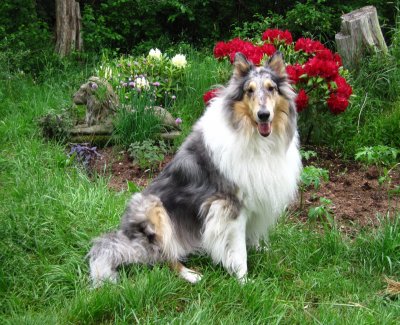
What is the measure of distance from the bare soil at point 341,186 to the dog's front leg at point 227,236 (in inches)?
43.0

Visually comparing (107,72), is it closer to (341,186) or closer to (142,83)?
(142,83)

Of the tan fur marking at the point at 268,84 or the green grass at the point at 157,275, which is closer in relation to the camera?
the green grass at the point at 157,275

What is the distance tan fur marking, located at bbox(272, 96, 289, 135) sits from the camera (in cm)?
373

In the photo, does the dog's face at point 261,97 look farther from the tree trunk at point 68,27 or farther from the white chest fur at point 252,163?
the tree trunk at point 68,27

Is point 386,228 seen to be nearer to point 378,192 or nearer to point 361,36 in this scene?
point 378,192

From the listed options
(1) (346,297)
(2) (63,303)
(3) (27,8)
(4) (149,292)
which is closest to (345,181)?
(1) (346,297)

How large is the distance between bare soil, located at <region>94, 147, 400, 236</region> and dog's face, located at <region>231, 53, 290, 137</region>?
49.6 inches

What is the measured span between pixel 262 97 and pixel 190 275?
132 centimetres

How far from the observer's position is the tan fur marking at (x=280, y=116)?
3.73 metres

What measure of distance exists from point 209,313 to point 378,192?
101 inches

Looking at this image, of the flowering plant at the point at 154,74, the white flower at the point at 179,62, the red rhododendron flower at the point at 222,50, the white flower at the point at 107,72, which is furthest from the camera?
the white flower at the point at 179,62

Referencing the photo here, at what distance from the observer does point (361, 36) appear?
7.04 m

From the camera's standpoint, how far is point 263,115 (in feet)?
11.7

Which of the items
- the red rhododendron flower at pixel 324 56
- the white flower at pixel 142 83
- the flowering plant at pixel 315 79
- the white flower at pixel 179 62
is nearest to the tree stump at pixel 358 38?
the flowering plant at pixel 315 79
